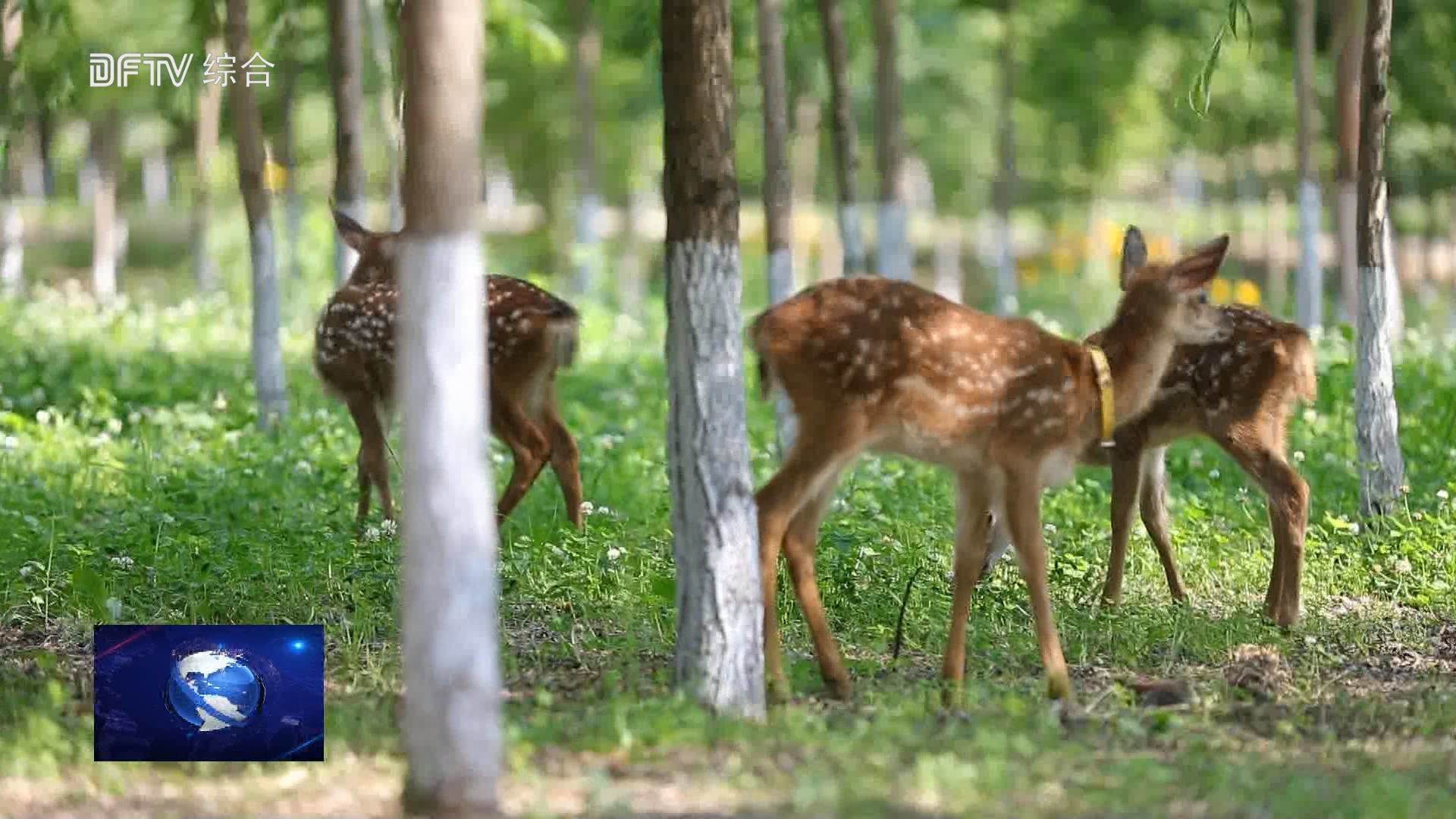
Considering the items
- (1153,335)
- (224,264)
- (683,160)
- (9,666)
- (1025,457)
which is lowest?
(9,666)

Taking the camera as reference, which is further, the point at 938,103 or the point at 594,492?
the point at 938,103

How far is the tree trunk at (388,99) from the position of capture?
18.5m

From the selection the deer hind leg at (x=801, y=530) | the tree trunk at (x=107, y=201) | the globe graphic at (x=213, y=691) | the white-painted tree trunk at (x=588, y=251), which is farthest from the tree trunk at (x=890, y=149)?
the tree trunk at (x=107, y=201)

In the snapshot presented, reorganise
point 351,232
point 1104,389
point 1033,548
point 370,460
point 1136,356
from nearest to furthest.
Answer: point 1033,548, point 1104,389, point 1136,356, point 370,460, point 351,232

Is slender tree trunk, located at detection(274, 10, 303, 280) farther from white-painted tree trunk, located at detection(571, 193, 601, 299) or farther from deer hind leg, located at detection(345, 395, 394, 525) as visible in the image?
deer hind leg, located at detection(345, 395, 394, 525)

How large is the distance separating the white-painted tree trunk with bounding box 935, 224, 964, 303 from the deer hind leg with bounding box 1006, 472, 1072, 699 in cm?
2585

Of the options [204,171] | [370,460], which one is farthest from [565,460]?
[204,171]

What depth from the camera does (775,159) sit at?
13469 mm

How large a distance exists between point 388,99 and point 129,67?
9.13 feet

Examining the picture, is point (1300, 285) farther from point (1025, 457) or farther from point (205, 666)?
point (205, 666)

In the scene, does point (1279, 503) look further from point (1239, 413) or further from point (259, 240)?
point (259, 240)

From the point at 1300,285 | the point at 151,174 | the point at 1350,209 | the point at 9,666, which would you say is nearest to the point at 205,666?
the point at 9,666

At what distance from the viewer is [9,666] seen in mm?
8148

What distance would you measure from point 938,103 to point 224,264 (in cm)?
1157
